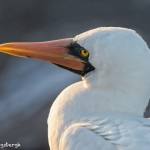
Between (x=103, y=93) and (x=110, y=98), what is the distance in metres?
0.05

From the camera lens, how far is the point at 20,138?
7.45 metres

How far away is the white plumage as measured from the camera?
15.0 ft

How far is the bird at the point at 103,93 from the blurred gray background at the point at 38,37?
250cm

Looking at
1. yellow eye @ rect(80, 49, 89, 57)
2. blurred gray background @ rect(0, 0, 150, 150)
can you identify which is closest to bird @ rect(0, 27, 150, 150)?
yellow eye @ rect(80, 49, 89, 57)

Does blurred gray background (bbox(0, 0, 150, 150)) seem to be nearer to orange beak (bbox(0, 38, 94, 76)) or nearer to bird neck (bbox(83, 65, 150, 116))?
orange beak (bbox(0, 38, 94, 76))

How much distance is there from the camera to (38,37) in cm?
876

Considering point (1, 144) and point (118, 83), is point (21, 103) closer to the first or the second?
point (1, 144)

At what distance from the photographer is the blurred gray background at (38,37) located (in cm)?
755

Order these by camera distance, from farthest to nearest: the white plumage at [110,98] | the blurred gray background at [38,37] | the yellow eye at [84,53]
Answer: the blurred gray background at [38,37], the yellow eye at [84,53], the white plumage at [110,98]

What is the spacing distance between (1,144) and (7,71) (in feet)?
3.79

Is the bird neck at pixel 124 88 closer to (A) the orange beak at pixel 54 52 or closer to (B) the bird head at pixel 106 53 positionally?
(B) the bird head at pixel 106 53

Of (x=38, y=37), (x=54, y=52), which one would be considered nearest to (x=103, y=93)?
(x=54, y=52)

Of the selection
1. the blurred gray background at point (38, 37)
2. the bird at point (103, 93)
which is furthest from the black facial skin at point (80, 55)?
the blurred gray background at point (38, 37)

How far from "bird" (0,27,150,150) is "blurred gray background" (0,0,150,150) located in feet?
8.20
